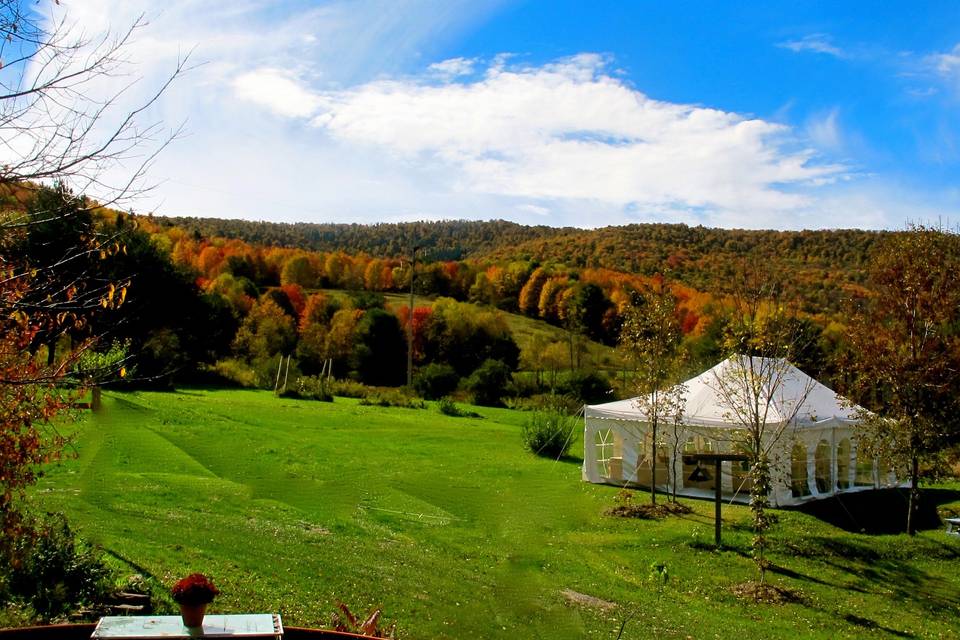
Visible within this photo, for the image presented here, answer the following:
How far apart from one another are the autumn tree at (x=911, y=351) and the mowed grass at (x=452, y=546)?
1986mm

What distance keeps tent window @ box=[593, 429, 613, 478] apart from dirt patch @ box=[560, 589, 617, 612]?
9893mm

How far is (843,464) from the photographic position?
2078cm

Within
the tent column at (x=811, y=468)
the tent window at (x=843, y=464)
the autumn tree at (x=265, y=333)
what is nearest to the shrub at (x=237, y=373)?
the autumn tree at (x=265, y=333)

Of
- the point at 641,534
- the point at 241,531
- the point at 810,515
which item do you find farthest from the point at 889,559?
the point at 241,531

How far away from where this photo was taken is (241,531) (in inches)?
487

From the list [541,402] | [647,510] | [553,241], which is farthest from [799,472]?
[553,241]

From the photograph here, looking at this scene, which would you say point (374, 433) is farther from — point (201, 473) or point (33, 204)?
point (33, 204)

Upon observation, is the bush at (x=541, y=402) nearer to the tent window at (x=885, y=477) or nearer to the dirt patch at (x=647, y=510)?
the tent window at (x=885, y=477)

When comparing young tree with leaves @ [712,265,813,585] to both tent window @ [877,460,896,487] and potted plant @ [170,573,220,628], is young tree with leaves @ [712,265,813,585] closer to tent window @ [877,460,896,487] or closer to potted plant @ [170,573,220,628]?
tent window @ [877,460,896,487]

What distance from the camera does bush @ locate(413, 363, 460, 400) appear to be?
4559cm

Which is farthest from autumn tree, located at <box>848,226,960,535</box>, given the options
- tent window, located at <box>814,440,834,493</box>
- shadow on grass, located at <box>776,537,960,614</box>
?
tent window, located at <box>814,440,834,493</box>

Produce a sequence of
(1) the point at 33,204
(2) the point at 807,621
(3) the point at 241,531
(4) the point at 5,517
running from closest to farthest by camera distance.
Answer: (1) the point at 33,204 → (4) the point at 5,517 → (2) the point at 807,621 → (3) the point at 241,531

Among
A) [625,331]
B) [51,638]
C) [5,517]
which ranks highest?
[625,331]

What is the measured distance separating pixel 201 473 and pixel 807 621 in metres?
12.8
